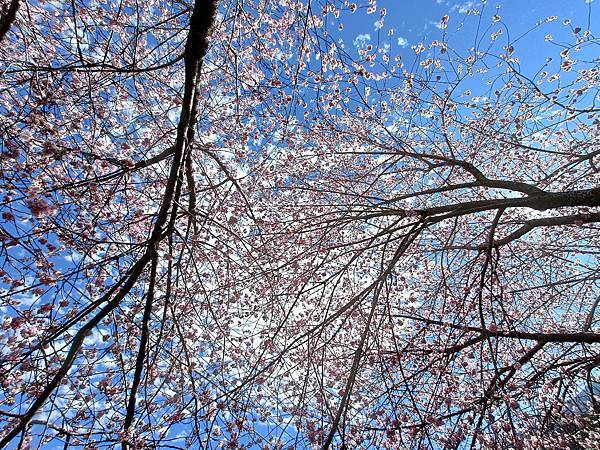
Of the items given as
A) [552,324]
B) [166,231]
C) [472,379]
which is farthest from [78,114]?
[552,324]

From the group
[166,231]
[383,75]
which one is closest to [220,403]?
[166,231]

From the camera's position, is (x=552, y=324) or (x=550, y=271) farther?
(x=552, y=324)

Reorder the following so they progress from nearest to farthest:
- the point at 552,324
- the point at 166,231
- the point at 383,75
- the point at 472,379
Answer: the point at 166,231 < the point at 472,379 < the point at 383,75 < the point at 552,324

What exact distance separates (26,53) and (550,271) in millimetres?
7377

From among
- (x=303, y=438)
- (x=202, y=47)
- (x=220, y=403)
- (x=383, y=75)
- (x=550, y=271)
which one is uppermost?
(x=383, y=75)

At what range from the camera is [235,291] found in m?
3.97

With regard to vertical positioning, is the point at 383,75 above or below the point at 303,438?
above

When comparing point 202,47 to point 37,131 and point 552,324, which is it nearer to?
point 37,131

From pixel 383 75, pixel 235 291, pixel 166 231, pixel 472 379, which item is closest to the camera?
pixel 166 231

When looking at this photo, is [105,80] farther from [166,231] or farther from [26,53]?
[166,231]

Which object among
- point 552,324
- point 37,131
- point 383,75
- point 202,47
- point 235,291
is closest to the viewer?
point 202,47

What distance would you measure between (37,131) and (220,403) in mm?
2902

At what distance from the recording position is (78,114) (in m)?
3.59

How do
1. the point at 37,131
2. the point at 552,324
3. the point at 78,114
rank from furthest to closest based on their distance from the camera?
the point at 552,324, the point at 78,114, the point at 37,131
